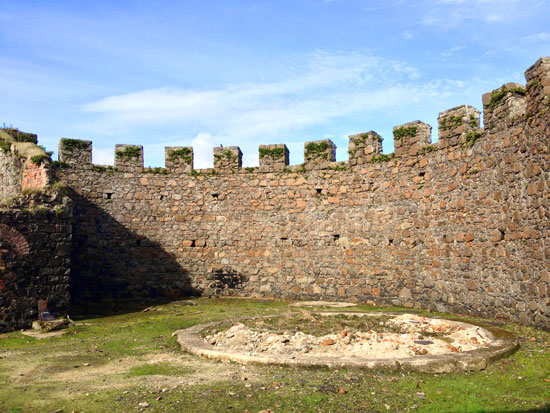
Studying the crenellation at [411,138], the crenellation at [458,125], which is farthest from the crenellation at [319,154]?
the crenellation at [458,125]

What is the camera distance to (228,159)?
15.4m

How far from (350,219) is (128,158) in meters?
7.46

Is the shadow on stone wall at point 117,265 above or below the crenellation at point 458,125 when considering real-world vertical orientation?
below

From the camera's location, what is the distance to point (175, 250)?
1512 cm

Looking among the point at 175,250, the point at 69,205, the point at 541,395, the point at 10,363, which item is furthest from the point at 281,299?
the point at 541,395

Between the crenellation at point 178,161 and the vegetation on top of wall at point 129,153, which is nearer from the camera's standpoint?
the vegetation on top of wall at point 129,153

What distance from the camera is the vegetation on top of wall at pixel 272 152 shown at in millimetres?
14918

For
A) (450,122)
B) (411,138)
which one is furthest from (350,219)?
(450,122)

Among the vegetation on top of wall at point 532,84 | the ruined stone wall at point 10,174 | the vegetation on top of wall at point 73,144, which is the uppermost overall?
the vegetation on top of wall at point 532,84

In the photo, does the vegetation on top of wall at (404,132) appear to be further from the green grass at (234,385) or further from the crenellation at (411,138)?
the green grass at (234,385)

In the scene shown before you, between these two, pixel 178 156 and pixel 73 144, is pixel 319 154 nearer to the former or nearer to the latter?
pixel 178 156

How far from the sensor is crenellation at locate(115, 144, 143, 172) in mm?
15234

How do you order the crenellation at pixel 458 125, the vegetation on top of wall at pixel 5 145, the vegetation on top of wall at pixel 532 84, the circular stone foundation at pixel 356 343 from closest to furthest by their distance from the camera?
the circular stone foundation at pixel 356 343 < the vegetation on top of wall at pixel 532 84 < the crenellation at pixel 458 125 < the vegetation on top of wall at pixel 5 145

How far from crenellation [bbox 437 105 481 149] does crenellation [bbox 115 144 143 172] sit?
9.35m
